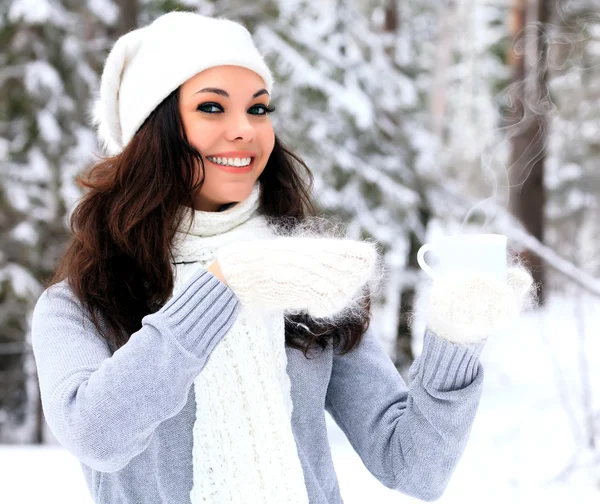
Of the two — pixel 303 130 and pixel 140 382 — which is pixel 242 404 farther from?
pixel 303 130

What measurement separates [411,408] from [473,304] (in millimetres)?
314

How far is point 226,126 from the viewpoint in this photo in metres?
1.37

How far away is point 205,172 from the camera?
139cm

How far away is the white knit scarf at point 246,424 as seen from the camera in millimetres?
1270

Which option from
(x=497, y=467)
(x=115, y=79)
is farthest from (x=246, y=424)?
(x=497, y=467)

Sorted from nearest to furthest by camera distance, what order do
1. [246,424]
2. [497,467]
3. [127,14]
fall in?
[246,424] → [497,467] → [127,14]

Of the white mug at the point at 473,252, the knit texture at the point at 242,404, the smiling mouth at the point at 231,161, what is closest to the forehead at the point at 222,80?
the smiling mouth at the point at 231,161

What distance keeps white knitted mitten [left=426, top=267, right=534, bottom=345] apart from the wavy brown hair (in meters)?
0.21

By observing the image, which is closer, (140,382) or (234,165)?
(140,382)

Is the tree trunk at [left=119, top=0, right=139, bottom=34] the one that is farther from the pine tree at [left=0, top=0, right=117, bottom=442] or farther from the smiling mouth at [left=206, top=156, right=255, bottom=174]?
the smiling mouth at [left=206, top=156, right=255, bottom=174]

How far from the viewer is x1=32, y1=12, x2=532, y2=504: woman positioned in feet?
3.84

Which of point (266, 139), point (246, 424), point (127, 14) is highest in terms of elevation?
point (266, 139)

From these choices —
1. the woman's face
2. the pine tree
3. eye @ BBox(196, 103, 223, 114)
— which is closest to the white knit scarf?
the woman's face

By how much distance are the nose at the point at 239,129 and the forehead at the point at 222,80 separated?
0.06m
